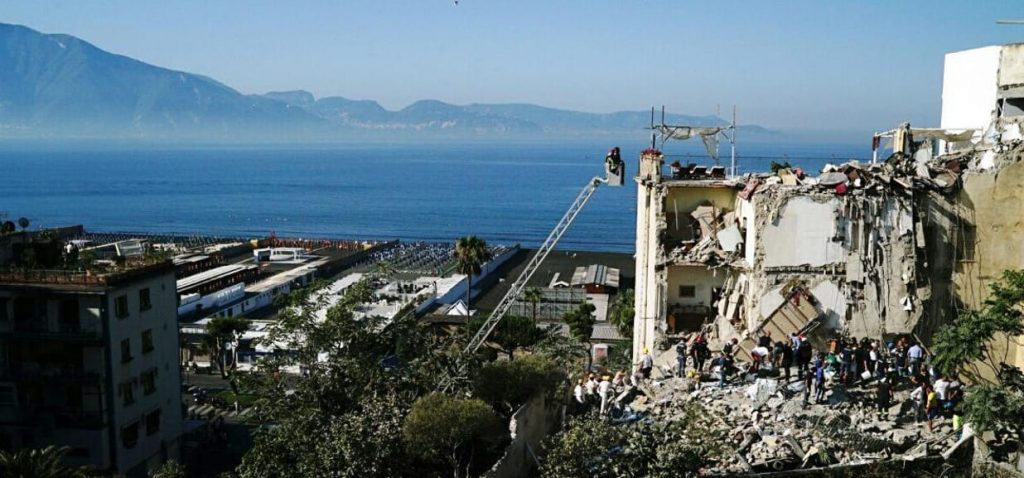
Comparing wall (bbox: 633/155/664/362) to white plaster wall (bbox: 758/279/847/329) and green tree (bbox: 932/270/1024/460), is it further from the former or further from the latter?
green tree (bbox: 932/270/1024/460)

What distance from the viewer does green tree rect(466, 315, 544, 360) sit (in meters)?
45.4

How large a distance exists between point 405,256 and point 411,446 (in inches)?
3298

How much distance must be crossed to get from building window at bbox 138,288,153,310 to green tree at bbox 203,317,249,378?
50.5 ft

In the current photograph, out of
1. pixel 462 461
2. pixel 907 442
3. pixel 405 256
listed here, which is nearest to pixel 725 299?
pixel 907 442

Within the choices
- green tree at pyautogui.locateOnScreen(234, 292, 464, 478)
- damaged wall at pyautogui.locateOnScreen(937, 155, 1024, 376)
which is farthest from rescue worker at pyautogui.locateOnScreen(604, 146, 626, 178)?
damaged wall at pyautogui.locateOnScreen(937, 155, 1024, 376)

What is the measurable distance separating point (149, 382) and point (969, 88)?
97.7ft

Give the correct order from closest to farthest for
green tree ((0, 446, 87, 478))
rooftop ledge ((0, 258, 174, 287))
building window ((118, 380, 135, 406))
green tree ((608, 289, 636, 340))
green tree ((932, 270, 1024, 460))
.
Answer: green tree ((932, 270, 1024, 460)) → green tree ((0, 446, 87, 478)) → rooftop ledge ((0, 258, 174, 287)) → building window ((118, 380, 135, 406)) → green tree ((608, 289, 636, 340))

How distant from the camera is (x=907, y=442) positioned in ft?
57.5

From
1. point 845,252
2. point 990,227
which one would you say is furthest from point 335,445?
point 990,227

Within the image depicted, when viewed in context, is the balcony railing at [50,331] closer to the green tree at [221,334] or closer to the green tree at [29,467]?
the green tree at [29,467]

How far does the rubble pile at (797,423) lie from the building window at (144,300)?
67.5 feet

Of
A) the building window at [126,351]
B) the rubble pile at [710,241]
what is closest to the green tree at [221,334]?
the building window at [126,351]

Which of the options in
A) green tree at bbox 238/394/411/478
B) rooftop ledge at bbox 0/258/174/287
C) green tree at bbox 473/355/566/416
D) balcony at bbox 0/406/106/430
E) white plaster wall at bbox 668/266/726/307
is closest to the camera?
green tree at bbox 238/394/411/478

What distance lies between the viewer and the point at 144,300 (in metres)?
33.3
